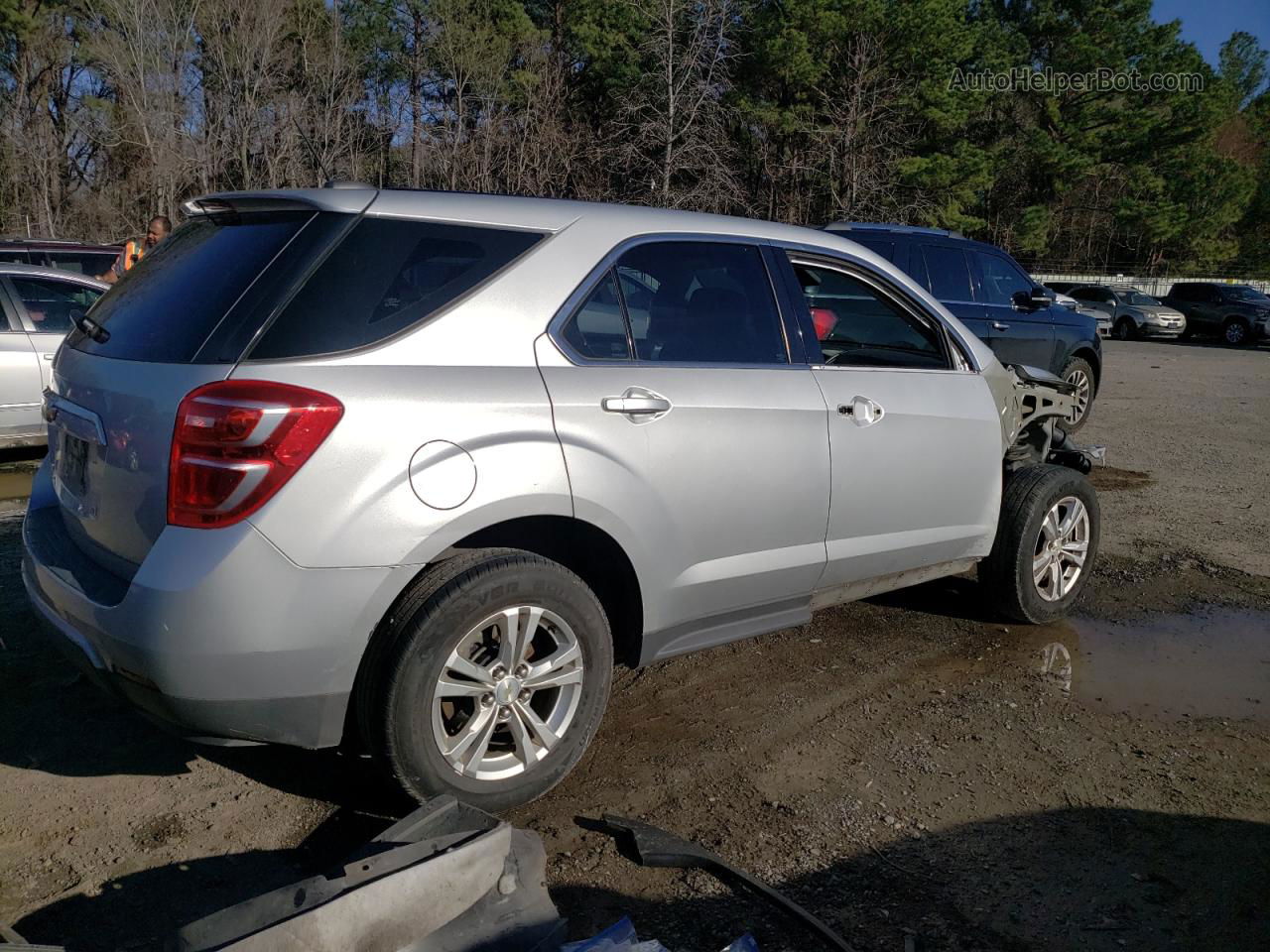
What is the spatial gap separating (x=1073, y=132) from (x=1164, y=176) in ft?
15.2

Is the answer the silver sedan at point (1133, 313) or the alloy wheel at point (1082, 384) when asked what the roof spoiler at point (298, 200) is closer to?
the alloy wheel at point (1082, 384)

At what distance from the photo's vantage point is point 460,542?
9.88 ft

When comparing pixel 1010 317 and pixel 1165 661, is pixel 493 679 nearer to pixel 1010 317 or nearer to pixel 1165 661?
pixel 1165 661

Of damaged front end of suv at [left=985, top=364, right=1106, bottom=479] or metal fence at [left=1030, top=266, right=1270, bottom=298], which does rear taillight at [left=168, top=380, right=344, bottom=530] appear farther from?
metal fence at [left=1030, top=266, right=1270, bottom=298]

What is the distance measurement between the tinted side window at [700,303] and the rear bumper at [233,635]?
4.06 feet

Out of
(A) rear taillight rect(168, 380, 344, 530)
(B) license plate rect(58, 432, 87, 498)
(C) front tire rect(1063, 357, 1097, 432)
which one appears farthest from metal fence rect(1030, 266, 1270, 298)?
(A) rear taillight rect(168, 380, 344, 530)

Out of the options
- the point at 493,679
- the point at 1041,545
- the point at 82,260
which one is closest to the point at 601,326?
the point at 493,679

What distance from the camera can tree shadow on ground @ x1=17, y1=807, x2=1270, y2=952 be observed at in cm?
258

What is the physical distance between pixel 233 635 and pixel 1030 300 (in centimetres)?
958

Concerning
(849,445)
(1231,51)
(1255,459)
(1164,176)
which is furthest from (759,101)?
(1231,51)

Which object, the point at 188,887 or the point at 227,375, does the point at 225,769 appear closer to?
the point at 188,887

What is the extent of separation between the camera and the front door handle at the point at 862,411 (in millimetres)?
3855

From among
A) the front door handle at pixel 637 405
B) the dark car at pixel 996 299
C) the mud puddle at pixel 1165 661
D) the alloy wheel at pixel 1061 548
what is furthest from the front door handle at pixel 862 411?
the dark car at pixel 996 299

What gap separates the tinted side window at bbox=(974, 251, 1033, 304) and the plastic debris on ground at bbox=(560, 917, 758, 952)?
957 cm
